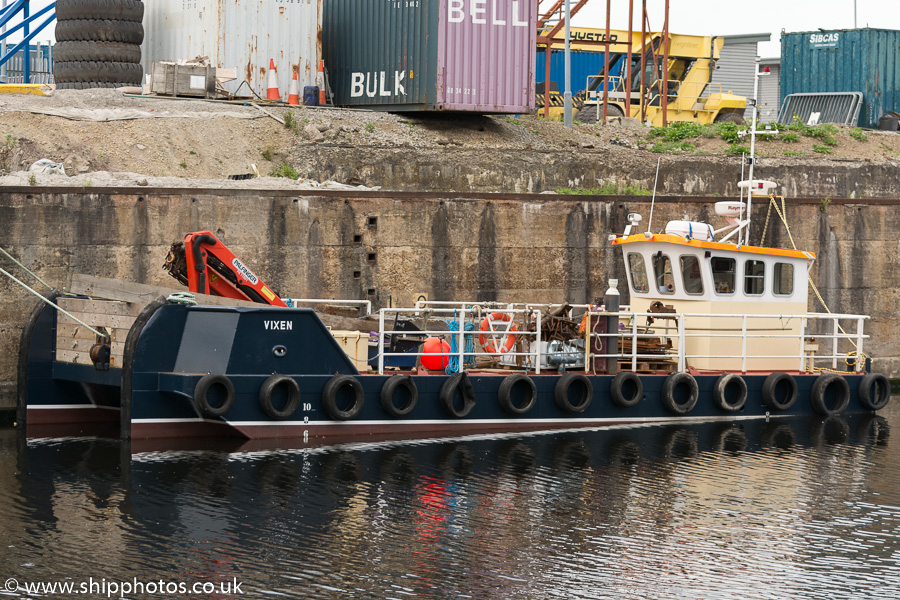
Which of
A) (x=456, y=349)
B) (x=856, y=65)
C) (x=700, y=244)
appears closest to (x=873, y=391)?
(x=700, y=244)

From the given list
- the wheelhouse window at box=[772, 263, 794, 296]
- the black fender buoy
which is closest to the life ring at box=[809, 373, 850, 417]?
the wheelhouse window at box=[772, 263, 794, 296]

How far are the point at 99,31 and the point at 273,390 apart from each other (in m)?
12.5

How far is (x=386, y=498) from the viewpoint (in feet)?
36.8

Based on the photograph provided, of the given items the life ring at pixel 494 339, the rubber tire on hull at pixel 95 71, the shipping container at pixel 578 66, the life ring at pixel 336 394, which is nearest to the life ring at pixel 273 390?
the life ring at pixel 336 394

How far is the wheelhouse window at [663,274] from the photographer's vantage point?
15.4 m

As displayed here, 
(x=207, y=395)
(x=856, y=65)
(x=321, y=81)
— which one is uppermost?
(x=856, y=65)

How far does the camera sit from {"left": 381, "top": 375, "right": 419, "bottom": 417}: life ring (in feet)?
43.9

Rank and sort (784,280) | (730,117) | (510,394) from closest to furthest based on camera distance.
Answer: (510,394) → (784,280) → (730,117)

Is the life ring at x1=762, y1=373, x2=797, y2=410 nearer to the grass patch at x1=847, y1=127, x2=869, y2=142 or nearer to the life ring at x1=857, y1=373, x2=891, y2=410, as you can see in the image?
the life ring at x1=857, y1=373, x2=891, y2=410

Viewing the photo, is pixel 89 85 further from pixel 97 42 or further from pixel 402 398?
pixel 402 398

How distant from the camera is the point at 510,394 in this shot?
1405 centimetres

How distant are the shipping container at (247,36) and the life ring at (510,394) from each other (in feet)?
36.2

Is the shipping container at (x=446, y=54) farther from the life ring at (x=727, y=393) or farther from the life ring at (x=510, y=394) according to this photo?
the life ring at (x=510, y=394)

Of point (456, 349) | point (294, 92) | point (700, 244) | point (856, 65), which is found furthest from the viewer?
point (856, 65)
